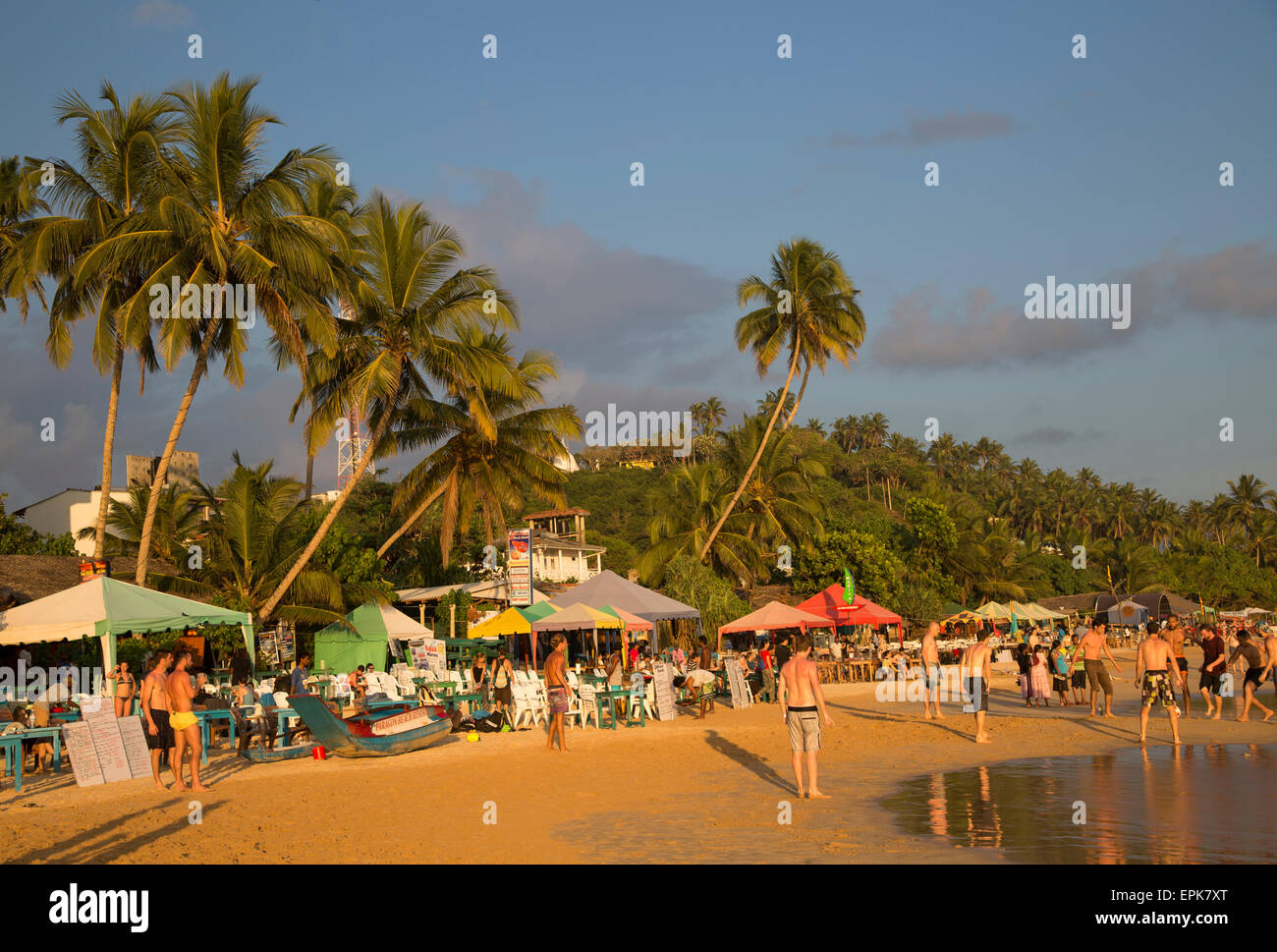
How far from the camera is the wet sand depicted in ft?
26.5

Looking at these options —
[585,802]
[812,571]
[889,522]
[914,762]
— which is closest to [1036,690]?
[914,762]

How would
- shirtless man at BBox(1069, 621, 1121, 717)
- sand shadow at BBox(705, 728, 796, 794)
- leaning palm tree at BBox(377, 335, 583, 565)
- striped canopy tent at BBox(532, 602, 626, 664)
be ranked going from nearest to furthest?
sand shadow at BBox(705, 728, 796, 794)
shirtless man at BBox(1069, 621, 1121, 717)
striped canopy tent at BBox(532, 602, 626, 664)
leaning palm tree at BBox(377, 335, 583, 565)

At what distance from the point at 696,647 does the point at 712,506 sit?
7234 mm

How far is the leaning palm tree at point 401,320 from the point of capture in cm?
2467

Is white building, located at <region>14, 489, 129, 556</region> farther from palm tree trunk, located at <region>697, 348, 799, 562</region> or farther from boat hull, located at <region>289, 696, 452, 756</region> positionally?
boat hull, located at <region>289, 696, 452, 756</region>

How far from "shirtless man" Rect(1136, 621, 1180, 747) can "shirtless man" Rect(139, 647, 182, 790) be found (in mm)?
11791

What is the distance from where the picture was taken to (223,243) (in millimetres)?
20656

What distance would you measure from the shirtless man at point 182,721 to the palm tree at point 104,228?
10950 millimetres

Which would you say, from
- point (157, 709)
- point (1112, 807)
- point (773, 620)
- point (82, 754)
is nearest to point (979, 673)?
point (1112, 807)

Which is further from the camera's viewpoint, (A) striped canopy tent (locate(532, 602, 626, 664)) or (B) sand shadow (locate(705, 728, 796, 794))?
(A) striped canopy tent (locate(532, 602, 626, 664))

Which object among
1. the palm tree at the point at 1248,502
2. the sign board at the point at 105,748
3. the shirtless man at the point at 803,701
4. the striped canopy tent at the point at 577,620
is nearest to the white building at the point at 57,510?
the striped canopy tent at the point at 577,620

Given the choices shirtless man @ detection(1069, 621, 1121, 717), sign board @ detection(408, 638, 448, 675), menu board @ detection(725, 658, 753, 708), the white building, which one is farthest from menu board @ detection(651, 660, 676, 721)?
the white building

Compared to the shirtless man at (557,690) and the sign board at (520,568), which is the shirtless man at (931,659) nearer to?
the shirtless man at (557,690)
